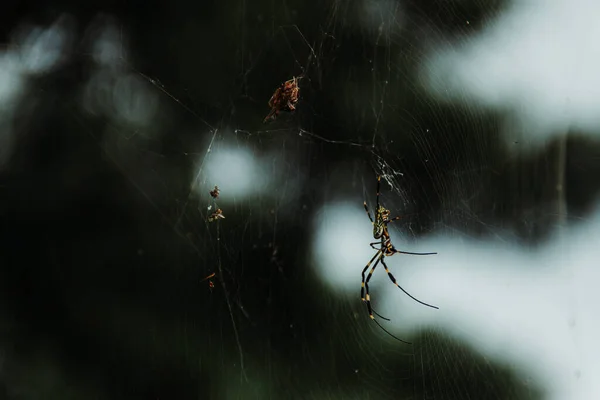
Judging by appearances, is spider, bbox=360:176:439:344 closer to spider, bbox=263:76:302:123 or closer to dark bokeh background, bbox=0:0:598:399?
dark bokeh background, bbox=0:0:598:399

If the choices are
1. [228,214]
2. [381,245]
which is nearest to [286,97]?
[381,245]

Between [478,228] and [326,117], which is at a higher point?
[326,117]

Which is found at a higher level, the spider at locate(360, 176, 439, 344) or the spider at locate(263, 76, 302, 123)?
the spider at locate(263, 76, 302, 123)

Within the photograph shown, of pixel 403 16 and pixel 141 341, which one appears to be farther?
pixel 141 341

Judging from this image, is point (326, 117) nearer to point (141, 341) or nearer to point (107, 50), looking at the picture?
point (107, 50)

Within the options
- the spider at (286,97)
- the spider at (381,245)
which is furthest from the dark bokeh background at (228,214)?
the spider at (286,97)

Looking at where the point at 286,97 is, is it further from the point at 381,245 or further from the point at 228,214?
the point at 228,214

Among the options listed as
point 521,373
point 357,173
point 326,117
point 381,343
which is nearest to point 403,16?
point 326,117

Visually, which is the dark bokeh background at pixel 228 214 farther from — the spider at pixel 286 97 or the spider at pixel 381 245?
the spider at pixel 286 97

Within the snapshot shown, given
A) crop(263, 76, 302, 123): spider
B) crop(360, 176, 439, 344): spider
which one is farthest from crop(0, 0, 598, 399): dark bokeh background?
crop(263, 76, 302, 123): spider
